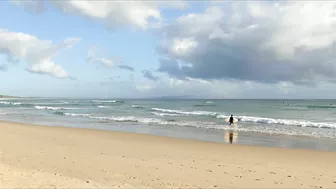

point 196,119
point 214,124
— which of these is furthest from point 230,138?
point 196,119

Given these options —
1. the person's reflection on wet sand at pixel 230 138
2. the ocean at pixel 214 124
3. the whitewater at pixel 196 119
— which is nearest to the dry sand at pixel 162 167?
the person's reflection on wet sand at pixel 230 138

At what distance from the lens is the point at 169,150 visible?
12.2m

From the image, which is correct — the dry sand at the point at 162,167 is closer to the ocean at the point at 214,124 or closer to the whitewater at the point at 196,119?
the ocean at the point at 214,124

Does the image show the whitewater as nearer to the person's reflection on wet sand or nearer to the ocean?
the ocean

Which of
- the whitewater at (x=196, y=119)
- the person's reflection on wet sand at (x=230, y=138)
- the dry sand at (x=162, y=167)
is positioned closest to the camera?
the dry sand at (x=162, y=167)

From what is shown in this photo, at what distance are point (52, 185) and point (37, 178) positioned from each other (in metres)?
0.83

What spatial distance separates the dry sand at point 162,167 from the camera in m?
7.05

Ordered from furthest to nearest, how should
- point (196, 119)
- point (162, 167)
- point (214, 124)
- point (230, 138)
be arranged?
point (196, 119) → point (214, 124) → point (230, 138) → point (162, 167)

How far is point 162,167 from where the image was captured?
8.73 m

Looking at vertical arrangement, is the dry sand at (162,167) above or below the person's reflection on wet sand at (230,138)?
above

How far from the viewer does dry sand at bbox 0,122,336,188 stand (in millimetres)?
7047

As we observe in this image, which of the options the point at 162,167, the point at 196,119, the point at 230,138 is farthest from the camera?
the point at 196,119

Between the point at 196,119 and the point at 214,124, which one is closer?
the point at 214,124

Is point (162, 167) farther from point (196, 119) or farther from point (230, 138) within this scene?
point (196, 119)
